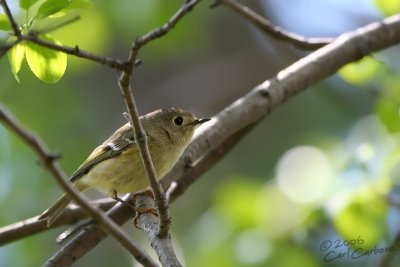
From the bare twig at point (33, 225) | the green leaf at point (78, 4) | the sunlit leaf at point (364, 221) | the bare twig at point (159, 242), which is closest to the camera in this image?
the bare twig at point (159, 242)

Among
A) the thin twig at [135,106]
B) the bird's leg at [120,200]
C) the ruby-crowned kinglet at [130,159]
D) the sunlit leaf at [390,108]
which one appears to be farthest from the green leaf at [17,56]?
the sunlit leaf at [390,108]

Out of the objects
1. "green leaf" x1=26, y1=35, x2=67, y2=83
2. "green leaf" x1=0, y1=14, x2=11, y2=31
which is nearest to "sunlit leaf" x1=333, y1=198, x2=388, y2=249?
"green leaf" x1=26, y1=35, x2=67, y2=83

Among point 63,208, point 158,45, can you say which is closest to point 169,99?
point 158,45

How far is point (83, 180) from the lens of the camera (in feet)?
15.1

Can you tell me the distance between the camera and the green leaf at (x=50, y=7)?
2660mm

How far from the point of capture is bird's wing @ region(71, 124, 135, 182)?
456 centimetres

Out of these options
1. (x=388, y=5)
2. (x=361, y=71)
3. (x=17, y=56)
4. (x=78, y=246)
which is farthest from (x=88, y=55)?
(x=388, y=5)

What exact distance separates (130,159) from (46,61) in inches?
71.8

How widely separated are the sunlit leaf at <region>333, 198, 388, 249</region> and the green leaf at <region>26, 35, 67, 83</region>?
6.42ft

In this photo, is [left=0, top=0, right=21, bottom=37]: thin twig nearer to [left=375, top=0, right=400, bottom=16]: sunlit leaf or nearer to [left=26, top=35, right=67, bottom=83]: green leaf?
[left=26, top=35, right=67, bottom=83]: green leaf

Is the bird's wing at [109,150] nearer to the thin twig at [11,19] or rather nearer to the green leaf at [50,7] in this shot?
the green leaf at [50,7]

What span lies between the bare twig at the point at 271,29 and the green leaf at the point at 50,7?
140cm

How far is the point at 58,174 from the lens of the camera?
6.11 feet

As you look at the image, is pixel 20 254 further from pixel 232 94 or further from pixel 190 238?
pixel 232 94
